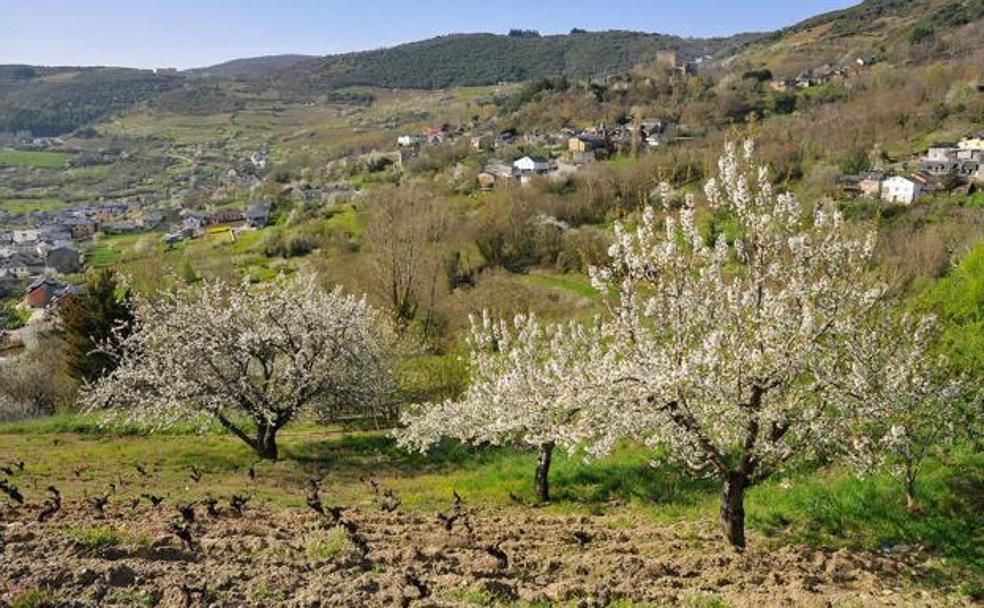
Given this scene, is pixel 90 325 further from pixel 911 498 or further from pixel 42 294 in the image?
pixel 42 294

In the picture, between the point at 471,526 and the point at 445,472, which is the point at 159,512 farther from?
the point at 445,472

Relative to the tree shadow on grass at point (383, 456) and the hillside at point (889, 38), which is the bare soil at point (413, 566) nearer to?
the tree shadow on grass at point (383, 456)

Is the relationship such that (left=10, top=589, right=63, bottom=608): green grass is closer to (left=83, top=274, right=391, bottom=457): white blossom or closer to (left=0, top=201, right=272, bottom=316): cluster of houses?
(left=83, top=274, right=391, bottom=457): white blossom

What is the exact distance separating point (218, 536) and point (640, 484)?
32.7 ft

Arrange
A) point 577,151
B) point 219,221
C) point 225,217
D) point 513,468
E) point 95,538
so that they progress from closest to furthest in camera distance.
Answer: point 95,538, point 513,468, point 577,151, point 219,221, point 225,217

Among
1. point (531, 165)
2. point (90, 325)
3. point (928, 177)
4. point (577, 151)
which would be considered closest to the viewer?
point (90, 325)

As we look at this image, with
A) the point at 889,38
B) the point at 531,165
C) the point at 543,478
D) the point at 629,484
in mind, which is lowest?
the point at 629,484

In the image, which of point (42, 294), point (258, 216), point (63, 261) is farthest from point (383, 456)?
point (63, 261)

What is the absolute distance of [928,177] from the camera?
7219 cm

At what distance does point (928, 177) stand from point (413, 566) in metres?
76.8

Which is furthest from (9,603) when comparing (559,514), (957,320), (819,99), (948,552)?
(819,99)

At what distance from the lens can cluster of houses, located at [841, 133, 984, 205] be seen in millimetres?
68000

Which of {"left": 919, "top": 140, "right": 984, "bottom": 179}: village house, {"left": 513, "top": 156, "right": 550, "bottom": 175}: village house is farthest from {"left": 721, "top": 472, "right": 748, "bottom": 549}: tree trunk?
{"left": 513, "top": 156, "right": 550, "bottom": 175}: village house

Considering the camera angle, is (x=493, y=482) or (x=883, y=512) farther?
(x=493, y=482)
